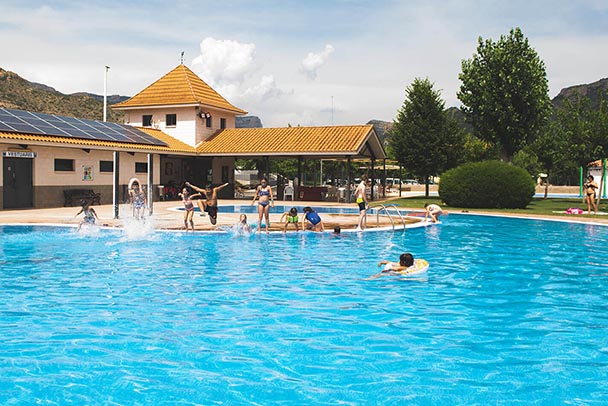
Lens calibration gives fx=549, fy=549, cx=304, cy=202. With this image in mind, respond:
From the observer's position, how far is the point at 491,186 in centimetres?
2980

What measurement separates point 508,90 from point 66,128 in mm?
28621

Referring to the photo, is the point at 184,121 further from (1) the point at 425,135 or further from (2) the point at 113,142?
(1) the point at 425,135

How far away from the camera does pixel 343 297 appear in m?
9.64

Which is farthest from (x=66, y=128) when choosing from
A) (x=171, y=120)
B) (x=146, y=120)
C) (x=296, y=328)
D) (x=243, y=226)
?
(x=296, y=328)

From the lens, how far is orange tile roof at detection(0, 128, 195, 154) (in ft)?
83.2

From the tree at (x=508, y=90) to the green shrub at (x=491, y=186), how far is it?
381 inches

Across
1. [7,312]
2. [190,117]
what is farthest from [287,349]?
[190,117]

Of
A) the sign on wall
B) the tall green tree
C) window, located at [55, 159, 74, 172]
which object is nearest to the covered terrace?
window, located at [55, 159, 74, 172]

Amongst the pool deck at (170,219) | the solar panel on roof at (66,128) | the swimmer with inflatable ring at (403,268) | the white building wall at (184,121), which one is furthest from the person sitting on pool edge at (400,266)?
the white building wall at (184,121)

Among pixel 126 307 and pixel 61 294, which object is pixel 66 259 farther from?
pixel 126 307

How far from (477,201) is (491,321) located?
23.2m

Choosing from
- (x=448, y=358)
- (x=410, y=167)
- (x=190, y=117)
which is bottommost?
(x=448, y=358)

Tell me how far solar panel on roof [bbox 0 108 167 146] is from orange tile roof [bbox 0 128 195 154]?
0.24 meters

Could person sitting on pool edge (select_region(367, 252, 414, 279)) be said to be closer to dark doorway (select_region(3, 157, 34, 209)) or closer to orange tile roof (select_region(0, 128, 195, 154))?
orange tile roof (select_region(0, 128, 195, 154))
